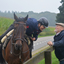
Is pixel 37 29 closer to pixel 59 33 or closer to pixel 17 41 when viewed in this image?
pixel 17 41

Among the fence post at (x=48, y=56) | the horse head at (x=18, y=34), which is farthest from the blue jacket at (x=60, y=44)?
the horse head at (x=18, y=34)

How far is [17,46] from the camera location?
13.5 feet

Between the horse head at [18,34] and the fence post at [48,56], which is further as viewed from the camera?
the horse head at [18,34]

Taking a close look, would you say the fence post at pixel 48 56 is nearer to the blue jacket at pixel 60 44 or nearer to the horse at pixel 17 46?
the blue jacket at pixel 60 44

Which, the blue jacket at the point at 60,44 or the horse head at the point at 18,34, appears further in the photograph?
the horse head at the point at 18,34

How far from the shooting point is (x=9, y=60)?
4816 millimetres

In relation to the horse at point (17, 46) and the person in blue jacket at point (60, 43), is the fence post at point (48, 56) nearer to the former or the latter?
the person in blue jacket at point (60, 43)

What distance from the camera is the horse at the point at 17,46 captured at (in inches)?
171

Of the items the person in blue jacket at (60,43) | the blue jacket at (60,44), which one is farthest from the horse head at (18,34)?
the blue jacket at (60,44)

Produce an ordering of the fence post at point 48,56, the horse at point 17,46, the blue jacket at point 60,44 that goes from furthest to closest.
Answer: the horse at point 17,46 < the blue jacket at point 60,44 < the fence post at point 48,56

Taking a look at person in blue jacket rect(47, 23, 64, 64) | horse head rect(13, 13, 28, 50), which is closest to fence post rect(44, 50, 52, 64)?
person in blue jacket rect(47, 23, 64, 64)

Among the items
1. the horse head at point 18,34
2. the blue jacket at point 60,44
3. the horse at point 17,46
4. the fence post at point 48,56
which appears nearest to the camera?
the fence post at point 48,56

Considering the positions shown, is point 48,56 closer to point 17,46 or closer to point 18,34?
point 17,46
